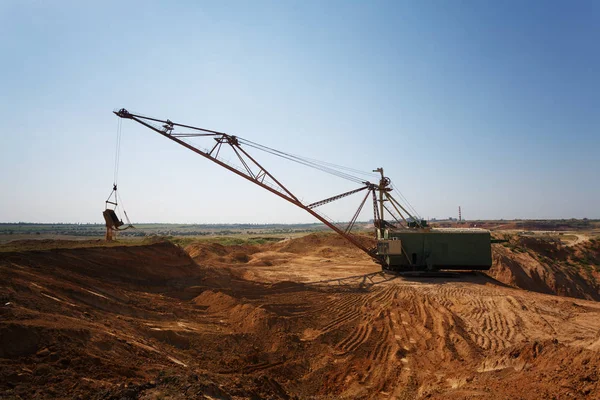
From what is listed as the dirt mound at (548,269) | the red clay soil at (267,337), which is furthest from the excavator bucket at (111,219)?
the dirt mound at (548,269)

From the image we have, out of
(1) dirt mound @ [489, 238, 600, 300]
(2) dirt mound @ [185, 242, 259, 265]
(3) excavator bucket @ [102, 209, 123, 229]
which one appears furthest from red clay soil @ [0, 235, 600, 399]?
(2) dirt mound @ [185, 242, 259, 265]

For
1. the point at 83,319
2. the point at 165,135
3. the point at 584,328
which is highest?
the point at 165,135

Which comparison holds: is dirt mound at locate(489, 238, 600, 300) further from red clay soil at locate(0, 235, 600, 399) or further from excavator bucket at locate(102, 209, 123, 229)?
excavator bucket at locate(102, 209, 123, 229)

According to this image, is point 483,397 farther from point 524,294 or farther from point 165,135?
point 165,135

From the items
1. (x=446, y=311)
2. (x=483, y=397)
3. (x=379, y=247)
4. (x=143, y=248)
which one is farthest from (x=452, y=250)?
(x=143, y=248)

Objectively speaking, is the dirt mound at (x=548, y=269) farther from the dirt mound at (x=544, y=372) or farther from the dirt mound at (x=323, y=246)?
the dirt mound at (x=544, y=372)

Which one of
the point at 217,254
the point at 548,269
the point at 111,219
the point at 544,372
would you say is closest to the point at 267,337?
the point at 544,372

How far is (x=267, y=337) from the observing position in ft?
32.6

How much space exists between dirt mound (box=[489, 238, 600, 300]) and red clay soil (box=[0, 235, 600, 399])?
835cm

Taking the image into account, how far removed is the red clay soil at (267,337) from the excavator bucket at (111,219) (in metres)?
2.72

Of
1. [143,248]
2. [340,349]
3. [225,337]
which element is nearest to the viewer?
[225,337]

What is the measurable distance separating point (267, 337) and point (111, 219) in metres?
14.8

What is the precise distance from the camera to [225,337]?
9281mm

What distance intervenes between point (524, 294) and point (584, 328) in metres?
5.17
